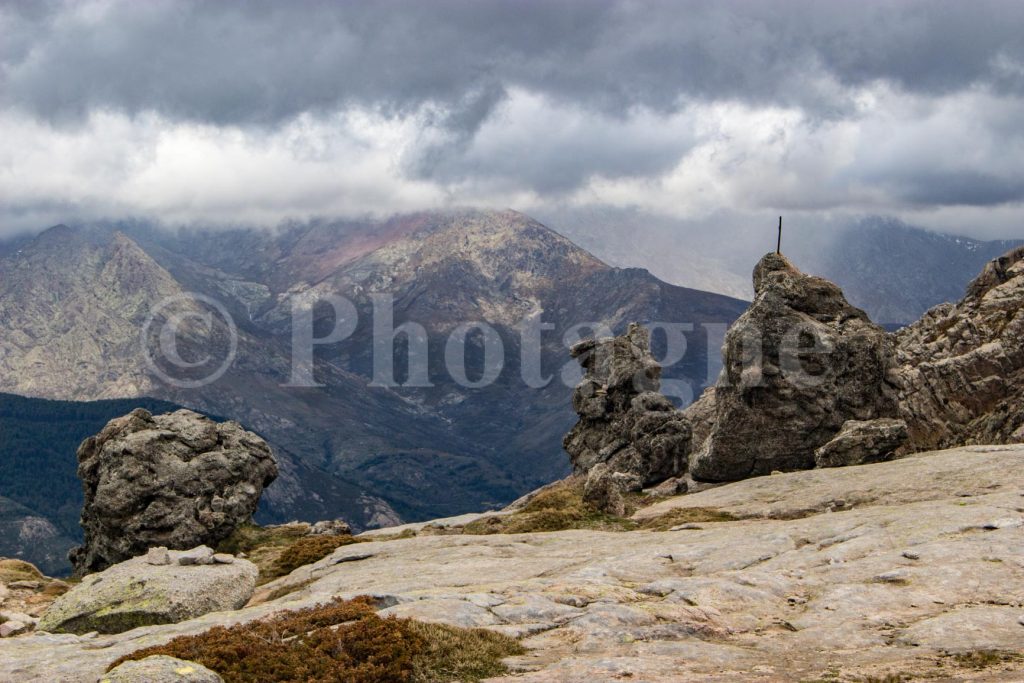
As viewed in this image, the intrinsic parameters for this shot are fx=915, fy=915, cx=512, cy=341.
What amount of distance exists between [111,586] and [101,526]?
34208 millimetres

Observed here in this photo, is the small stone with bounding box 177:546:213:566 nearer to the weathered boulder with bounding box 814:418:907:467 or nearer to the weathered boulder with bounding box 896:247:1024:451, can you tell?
the weathered boulder with bounding box 814:418:907:467

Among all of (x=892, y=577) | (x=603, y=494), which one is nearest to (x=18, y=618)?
(x=603, y=494)

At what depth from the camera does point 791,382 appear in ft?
219

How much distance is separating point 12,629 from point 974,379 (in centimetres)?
6258

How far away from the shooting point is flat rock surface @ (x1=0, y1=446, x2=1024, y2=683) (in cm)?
2380

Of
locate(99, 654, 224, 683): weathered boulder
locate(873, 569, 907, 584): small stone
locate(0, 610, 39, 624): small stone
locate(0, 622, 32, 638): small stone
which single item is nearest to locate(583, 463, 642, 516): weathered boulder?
locate(873, 569, 907, 584): small stone

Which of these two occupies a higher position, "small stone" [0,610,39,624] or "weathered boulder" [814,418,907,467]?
"weathered boulder" [814,418,907,467]

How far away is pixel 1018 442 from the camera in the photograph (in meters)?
54.0

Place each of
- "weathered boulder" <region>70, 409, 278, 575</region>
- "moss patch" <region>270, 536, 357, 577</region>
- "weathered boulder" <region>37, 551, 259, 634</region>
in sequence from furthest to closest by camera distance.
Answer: "weathered boulder" <region>70, 409, 278, 575</region> < "moss patch" <region>270, 536, 357, 577</region> < "weathered boulder" <region>37, 551, 259, 634</region>

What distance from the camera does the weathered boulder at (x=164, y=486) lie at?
68312mm

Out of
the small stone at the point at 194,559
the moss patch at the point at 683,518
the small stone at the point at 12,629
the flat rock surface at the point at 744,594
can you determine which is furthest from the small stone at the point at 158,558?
the moss patch at the point at 683,518

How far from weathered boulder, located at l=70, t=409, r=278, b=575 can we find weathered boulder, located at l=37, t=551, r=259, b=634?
936 inches

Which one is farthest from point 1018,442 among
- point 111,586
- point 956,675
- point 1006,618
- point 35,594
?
point 35,594

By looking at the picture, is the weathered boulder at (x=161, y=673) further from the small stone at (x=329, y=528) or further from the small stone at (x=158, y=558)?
the small stone at (x=329, y=528)
